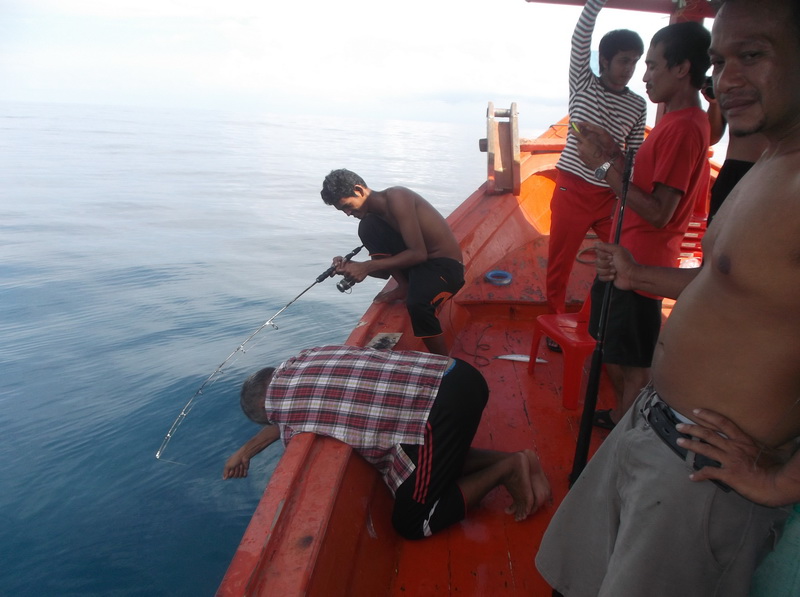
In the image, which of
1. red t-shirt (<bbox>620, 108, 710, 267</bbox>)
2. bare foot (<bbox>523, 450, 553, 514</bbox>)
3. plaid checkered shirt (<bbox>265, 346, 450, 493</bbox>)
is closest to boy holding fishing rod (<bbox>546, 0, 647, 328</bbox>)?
red t-shirt (<bbox>620, 108, 710, 267</bbox>)

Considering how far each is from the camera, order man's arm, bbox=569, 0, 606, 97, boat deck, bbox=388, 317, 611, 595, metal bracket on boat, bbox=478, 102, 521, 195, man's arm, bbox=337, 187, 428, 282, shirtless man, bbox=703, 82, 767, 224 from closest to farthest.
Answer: boat deck, bbox=388, 317, 611, 595 → shirtless man, bbox=703, 82, 767, 224 → man's arm, bbox=569, 0, 606, 97 → man's arm, bbox=337, 187, 428, 282 → metal bracket on boat, bbox=478, 102, 521, 195

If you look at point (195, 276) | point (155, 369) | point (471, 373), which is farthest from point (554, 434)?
point (195, 276)

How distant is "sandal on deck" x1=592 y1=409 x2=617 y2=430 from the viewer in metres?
2.42

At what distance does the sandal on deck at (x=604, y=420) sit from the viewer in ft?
7.93

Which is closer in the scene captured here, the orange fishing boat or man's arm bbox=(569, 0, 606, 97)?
the orange fishing boat

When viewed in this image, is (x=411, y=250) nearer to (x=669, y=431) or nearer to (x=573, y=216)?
(x=573, y=216)

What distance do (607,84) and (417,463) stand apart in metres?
2.35

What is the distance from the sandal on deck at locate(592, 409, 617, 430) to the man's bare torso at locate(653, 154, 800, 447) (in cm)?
152

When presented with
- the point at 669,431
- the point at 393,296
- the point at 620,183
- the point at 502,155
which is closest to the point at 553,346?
the point at 393,296

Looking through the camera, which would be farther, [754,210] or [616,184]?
[616,184]

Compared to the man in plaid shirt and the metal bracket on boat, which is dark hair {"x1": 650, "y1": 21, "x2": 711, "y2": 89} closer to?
the man in plaid shirt

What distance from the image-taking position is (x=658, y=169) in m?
1.81

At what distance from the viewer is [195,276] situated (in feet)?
29.9

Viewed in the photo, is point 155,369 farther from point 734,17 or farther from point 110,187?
point 110,187
